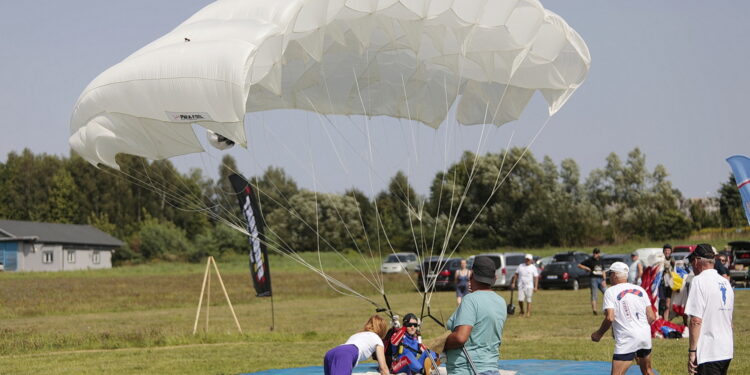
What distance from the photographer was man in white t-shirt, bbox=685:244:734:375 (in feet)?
22.6

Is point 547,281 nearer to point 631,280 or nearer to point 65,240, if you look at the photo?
point 631,280

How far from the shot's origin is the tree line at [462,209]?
5228 centimetres

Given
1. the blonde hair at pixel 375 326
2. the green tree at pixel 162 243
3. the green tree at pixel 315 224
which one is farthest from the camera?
the green tree at pixel 162 243

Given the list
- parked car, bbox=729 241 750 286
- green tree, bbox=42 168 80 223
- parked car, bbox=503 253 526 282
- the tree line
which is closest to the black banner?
parked car, bbox=503 253 526 282

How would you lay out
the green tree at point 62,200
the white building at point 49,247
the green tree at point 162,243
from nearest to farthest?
the white building at point 49,247 → the green tree at point 162,243 → the green tree at point 62,200

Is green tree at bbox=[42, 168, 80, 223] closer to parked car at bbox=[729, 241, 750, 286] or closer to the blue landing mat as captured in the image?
parked car at bbox=[729, 241, 750, 286]

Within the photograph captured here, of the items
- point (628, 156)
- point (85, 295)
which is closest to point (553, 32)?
point (85, 295)

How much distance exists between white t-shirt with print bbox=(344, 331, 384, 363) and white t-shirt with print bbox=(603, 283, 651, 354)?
6.99 feet

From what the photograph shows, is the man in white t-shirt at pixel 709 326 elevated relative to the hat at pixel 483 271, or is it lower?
lower

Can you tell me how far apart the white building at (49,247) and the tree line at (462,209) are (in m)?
4.63

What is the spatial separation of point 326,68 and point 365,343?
6.16 m

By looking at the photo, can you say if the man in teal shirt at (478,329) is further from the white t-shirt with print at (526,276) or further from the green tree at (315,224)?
the green tree at (315,224)

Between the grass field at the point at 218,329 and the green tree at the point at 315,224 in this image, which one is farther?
the green tree at the point at 315,224

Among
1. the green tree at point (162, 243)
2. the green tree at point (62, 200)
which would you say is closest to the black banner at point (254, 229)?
the green tree at point (162, 243)
